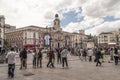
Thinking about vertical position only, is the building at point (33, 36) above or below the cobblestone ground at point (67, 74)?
above

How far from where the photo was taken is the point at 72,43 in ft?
443

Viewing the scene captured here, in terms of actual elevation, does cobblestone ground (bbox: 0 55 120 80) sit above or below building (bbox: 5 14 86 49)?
below

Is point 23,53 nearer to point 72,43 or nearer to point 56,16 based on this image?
point 56,16

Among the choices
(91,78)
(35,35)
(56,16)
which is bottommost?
(91,78)

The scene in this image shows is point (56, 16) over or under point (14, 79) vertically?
over

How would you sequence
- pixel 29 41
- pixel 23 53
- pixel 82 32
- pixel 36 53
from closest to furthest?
pixel 23 53
pixel 36 53
pixel 29 41
pixel 82 32

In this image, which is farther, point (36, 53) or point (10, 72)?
point (36, 53)

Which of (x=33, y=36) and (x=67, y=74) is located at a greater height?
(x=33, y=36)

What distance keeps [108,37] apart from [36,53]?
426 feet

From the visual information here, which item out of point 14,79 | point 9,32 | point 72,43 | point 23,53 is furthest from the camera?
point 72,43

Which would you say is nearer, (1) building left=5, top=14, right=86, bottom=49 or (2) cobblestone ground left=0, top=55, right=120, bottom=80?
(2) cobblestone ground left=0, top=55, right=120, bottom=80

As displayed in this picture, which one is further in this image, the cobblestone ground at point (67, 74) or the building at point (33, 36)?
the building at point (33, 36)

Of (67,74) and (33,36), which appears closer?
(67,74)

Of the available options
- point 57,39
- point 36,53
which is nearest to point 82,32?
point 57,39
